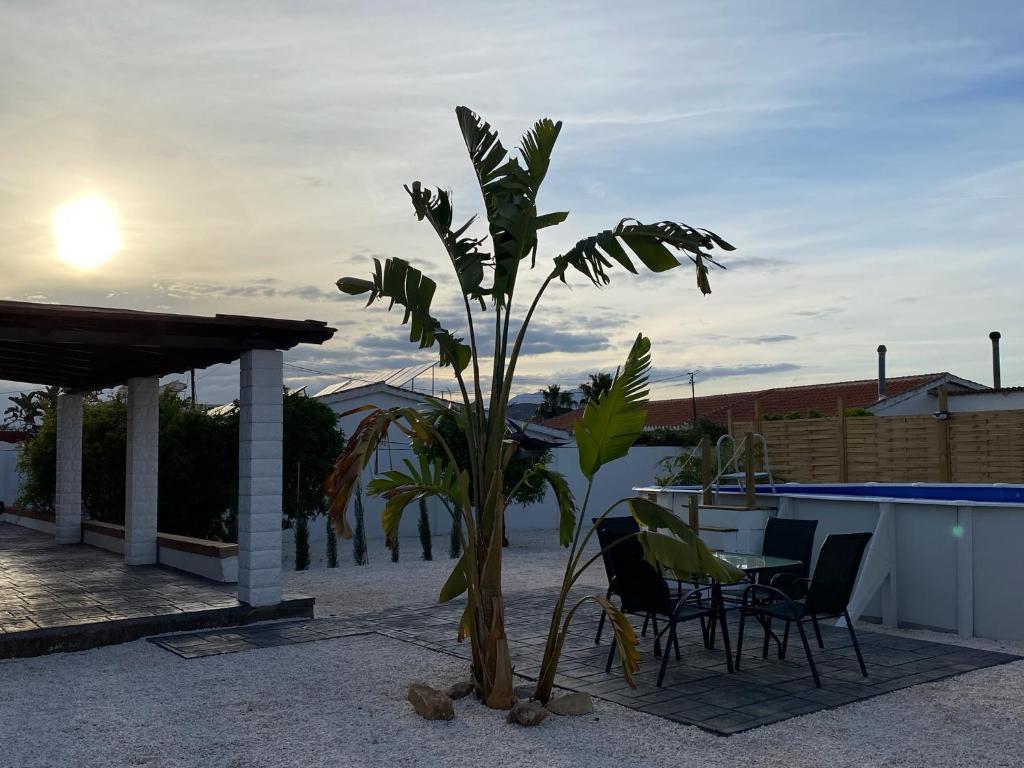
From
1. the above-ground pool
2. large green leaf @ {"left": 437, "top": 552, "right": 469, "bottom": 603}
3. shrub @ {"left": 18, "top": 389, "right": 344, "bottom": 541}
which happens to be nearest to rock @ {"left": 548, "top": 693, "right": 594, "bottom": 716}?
large green leaf @ {"left": 437, "top": 552, "right": 469, "bottom": 603}

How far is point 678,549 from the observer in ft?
18.8

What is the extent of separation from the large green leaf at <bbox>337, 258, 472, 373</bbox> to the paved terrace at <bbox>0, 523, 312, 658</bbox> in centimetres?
427

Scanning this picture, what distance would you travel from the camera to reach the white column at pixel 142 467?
42.0 feet

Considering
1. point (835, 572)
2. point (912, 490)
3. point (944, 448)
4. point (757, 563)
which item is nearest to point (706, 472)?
point (757, 563)

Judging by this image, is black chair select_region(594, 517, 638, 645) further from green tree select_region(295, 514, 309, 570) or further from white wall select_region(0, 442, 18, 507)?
white wall select_region(0, 442, 18, 507)

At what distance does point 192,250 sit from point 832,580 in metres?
8.43

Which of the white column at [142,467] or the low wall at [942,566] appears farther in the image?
the white column at [142,467]

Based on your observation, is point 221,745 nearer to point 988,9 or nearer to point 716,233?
point 716,233

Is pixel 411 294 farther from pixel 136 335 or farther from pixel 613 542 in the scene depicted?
pixel 136 335

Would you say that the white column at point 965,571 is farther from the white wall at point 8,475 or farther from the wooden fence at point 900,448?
the white wall at point 8,475

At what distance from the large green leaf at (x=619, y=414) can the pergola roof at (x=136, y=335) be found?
13.9 ft

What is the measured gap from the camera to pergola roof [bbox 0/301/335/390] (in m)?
8.40

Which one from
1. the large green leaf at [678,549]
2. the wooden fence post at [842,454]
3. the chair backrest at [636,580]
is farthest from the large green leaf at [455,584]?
the wooden fence post at [842,454]

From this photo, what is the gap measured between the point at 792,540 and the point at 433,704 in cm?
404
